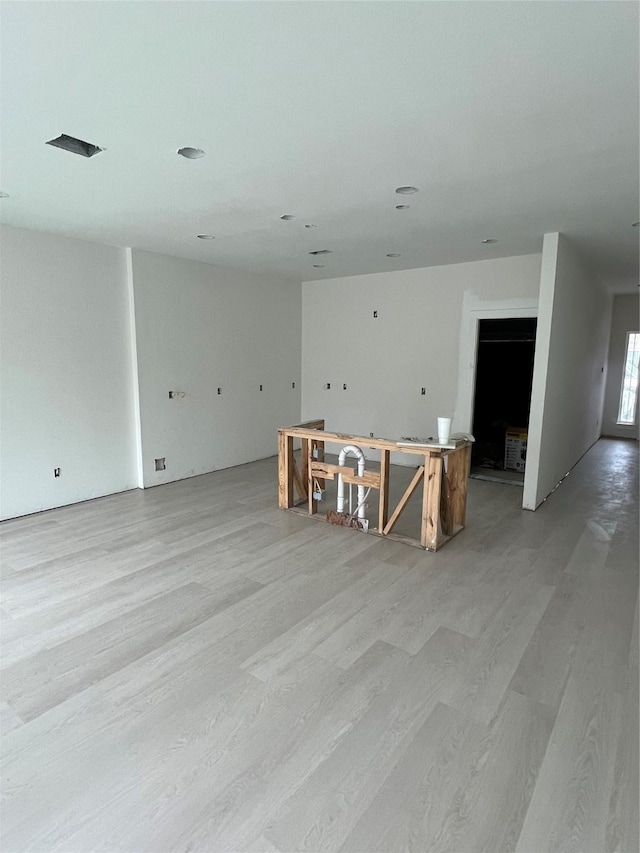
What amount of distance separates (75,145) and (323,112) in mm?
1407

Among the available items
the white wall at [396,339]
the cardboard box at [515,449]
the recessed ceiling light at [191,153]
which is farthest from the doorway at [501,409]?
the recessed ceiling light at [191,153]

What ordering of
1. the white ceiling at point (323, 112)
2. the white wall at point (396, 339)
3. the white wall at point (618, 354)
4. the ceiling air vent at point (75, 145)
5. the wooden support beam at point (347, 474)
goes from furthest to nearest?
the white wall at point (618, 354) → the white wall at point (396, 339) → the wooden support beam at point (347, 474) → the ceiling air vent at point (75, 145) → the white ceiling at point (323, 112)

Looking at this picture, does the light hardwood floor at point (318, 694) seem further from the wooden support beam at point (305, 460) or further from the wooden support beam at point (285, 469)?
the wooden support beam at point (305, 460)

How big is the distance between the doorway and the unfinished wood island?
220cm

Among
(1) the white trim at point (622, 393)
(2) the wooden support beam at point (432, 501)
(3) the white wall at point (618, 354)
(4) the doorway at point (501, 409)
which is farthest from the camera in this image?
(1) the white trim at point (622, 393)

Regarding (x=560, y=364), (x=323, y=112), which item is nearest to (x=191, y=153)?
(x=323, y=112)

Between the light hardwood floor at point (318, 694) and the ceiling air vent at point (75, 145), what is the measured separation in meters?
2.66

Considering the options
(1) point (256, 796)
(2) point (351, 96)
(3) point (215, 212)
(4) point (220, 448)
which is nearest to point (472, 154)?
(2) point (351, 96)

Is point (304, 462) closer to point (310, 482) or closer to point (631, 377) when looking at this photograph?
point (310, 482)

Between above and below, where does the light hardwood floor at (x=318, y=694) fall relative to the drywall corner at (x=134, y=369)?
below

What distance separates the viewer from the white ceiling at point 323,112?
1.53 meters

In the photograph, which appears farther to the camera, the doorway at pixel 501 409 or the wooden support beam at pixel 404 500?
the doorway at pixel 501 409

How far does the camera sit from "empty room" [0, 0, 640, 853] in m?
1.58

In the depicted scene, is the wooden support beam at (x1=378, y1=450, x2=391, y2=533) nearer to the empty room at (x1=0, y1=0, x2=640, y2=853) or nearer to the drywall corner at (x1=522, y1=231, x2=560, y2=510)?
the empty room at (x1=0, y1=0, x2=640, y2=853)
